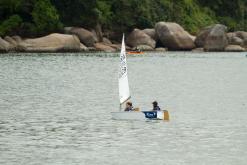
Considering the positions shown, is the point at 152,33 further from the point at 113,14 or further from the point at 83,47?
the point at 83,47

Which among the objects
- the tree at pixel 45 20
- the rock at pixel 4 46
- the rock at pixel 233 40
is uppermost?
the tree at pixel 45 20

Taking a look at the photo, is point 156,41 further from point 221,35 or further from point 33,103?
point 33,103

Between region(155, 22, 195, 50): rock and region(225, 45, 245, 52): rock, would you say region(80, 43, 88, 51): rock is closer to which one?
region(155, 22, 195, 50): rock

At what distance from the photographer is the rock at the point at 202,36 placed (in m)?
132

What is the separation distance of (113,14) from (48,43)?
2514cm

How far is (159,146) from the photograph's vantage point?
1635 inches

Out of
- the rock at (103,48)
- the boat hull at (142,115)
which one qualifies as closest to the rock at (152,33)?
the rock at (103,48)

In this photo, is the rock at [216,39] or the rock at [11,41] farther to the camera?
the rock at [216,39]

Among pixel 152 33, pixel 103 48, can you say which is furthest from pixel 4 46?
pixel 152 33

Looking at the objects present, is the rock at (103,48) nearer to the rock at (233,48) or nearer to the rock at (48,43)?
the rock at (48,43)

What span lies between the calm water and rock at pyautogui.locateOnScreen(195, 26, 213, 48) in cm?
2965

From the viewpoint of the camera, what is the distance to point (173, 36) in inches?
5054

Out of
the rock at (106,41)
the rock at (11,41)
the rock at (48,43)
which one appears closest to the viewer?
the rock at (48,43)

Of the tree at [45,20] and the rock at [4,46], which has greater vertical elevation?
the tree at [45,20]
